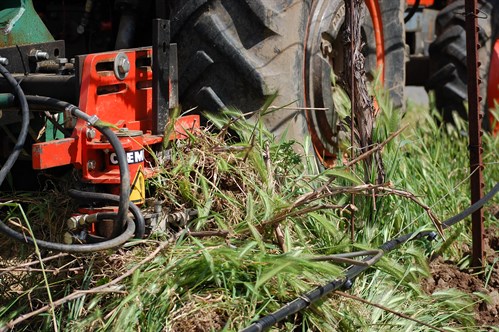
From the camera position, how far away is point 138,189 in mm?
3035

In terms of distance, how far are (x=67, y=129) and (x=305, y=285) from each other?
987mm

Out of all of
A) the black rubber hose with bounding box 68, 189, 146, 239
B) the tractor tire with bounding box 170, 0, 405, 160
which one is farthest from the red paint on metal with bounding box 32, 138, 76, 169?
the tractor tire with bounding box 170, 0, 405, 160

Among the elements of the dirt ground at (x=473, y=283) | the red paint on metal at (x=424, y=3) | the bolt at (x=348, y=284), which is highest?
the red paint on metal at (x=424, y=3)

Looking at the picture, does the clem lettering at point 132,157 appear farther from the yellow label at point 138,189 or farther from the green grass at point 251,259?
the green grass at point 251,259

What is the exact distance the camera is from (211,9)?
3496mm

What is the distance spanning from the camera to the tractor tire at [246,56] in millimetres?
3463

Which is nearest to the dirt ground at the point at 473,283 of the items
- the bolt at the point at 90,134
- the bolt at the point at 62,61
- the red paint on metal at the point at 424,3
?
the bolt at the point at 90,134

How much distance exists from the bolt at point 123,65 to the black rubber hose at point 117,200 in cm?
45

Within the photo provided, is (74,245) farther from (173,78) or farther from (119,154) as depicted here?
(173,78)

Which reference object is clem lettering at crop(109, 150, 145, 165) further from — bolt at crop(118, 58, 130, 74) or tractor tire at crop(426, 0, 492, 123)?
tractor tire at crop(426, 0, 492, 123)

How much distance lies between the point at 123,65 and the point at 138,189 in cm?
43

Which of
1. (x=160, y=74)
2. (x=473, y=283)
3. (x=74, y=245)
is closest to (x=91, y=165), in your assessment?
(x=74, y=245)

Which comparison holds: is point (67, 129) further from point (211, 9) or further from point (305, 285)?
point (305, 285)

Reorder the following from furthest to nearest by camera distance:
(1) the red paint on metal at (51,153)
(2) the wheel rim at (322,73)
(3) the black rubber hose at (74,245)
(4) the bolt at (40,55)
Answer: (2) the wheel rim at (322,73) → (4) the bolt at (40,55) → (1) the red paint on metal at (51,153) → (3) the black rubber hose at (74,245)
